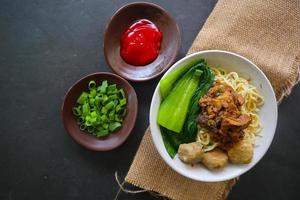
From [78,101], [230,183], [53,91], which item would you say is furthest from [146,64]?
[230,183]

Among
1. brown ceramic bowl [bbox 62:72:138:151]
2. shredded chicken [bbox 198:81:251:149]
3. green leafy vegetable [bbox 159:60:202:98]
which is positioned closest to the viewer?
shredded chicken [bbox 198:81:251:149]

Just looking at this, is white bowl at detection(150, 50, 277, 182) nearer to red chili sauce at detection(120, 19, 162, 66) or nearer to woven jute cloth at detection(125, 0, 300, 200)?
woven jute cloth at detection(125, 0, 300, 200)

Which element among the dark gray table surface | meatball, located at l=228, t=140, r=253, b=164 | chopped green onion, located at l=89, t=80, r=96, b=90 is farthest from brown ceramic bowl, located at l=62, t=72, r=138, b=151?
meatball, located at l=228, t=140, r=253, b=164

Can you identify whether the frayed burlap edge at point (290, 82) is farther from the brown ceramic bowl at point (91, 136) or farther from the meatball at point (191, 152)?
the brown ceramic bowl at point (91, 136)

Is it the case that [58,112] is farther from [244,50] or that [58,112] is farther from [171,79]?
[244,50]

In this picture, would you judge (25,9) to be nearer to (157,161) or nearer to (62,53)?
(62,53)

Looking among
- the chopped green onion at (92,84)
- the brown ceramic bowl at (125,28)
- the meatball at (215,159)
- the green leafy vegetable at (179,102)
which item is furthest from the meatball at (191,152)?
the chopped green onion at (92,84)

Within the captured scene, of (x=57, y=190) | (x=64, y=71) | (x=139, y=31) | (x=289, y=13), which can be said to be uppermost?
(x=289, y=13)
